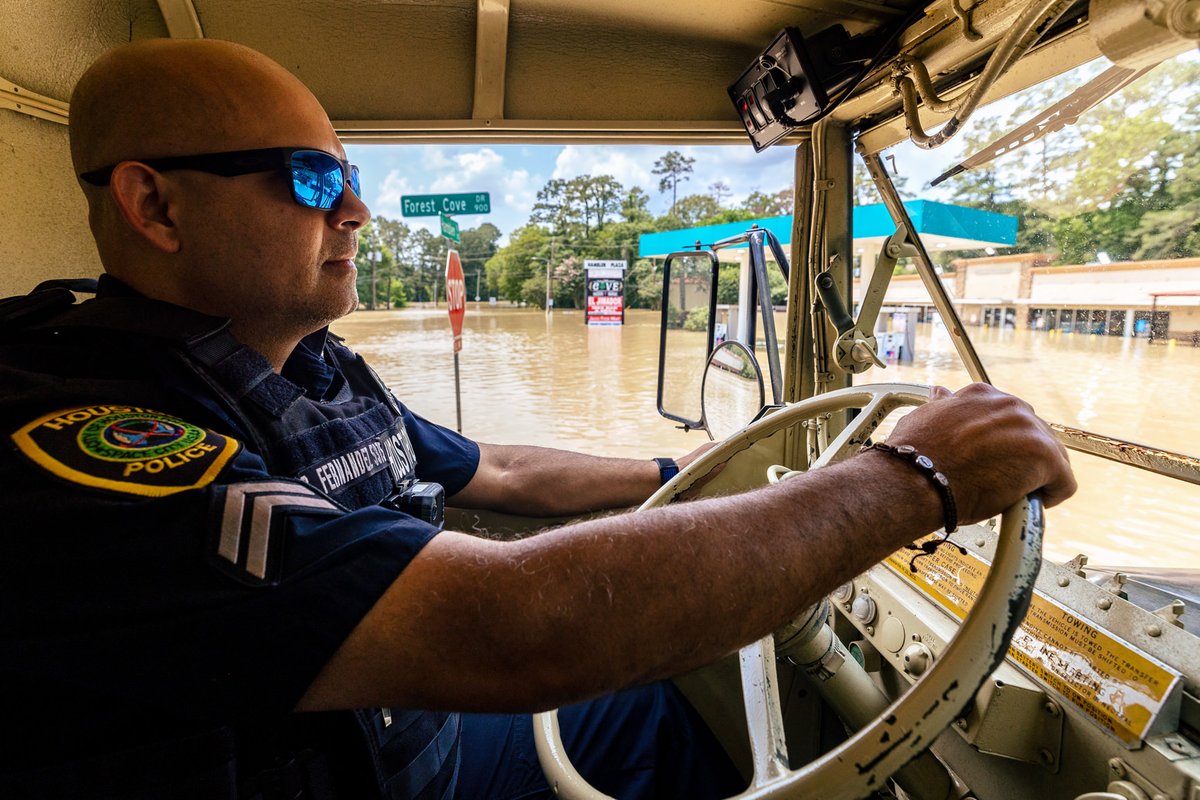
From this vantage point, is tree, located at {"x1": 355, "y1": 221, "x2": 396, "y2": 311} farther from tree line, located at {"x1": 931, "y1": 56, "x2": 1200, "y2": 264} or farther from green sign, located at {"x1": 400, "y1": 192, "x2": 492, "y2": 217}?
tree line, located at {"x1": 931, "y1": 56, "x2": 1200, "y2": 264}

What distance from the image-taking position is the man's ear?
3.52 feet

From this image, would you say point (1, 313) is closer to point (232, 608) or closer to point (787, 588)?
point (232, 608)

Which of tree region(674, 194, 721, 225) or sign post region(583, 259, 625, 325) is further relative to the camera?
tree region(674, 194, 721, 225)

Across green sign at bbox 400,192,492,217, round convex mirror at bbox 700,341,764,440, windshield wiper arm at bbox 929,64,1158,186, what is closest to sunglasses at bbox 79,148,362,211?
windshield wiper arm at bbox 929,64,1158,186

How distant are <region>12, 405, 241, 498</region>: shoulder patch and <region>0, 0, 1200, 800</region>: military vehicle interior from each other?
2.00 ft

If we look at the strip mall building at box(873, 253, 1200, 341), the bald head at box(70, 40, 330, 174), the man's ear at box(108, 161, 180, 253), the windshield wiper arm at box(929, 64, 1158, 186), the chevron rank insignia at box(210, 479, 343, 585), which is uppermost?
the windshield wiper arm at box(929, 64, 1158, 186)

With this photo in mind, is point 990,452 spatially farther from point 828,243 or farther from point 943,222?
point 828,243

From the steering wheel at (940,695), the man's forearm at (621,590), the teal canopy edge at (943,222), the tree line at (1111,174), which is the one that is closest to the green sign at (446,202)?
the teal canopy edge at (943,222)

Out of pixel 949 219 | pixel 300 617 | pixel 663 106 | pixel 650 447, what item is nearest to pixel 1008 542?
pixel 300 617

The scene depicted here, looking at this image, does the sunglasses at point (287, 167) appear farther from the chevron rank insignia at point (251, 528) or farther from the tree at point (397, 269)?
the tree at point (397, 269)

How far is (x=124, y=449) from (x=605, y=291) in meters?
3.69

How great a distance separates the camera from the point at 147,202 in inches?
42.9

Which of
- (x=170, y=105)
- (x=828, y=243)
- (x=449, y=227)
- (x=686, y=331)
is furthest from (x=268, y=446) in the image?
(x=449, y=227)

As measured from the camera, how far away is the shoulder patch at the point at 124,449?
690 mm
